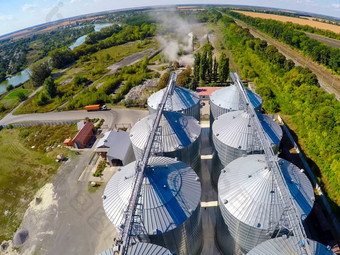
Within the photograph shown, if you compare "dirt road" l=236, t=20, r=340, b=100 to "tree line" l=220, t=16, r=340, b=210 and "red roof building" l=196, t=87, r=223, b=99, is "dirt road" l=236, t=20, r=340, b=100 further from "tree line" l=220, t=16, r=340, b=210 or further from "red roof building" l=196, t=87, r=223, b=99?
"red roof building" l=196, t=87, r=223, b=99

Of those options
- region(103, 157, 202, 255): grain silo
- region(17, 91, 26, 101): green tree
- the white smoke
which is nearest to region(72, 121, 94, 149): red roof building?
region(103, 157, 202, 255): grain silo

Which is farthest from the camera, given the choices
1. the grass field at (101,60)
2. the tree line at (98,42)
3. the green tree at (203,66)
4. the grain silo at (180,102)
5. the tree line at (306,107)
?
the tree line at (98,42)

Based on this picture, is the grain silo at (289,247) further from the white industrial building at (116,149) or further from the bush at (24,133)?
the bush at (24,133)

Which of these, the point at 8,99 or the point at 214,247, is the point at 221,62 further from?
the point at 8,99

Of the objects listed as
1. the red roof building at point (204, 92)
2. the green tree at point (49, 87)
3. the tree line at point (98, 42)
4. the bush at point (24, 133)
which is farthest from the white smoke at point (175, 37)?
the bush at point (24, 133)

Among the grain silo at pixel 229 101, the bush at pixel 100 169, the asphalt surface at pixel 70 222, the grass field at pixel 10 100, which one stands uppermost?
the grain silo at pixel 229 101

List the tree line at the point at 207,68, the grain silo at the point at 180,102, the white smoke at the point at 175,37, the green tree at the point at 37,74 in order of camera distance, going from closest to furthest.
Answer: the grain silo at the point at 180,102
the tree line at the point at 207,68
the green tree at the point at 37,74
the white smoke at the point at 175,37

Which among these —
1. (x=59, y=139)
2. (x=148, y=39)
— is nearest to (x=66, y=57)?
(x=148, y=39)
